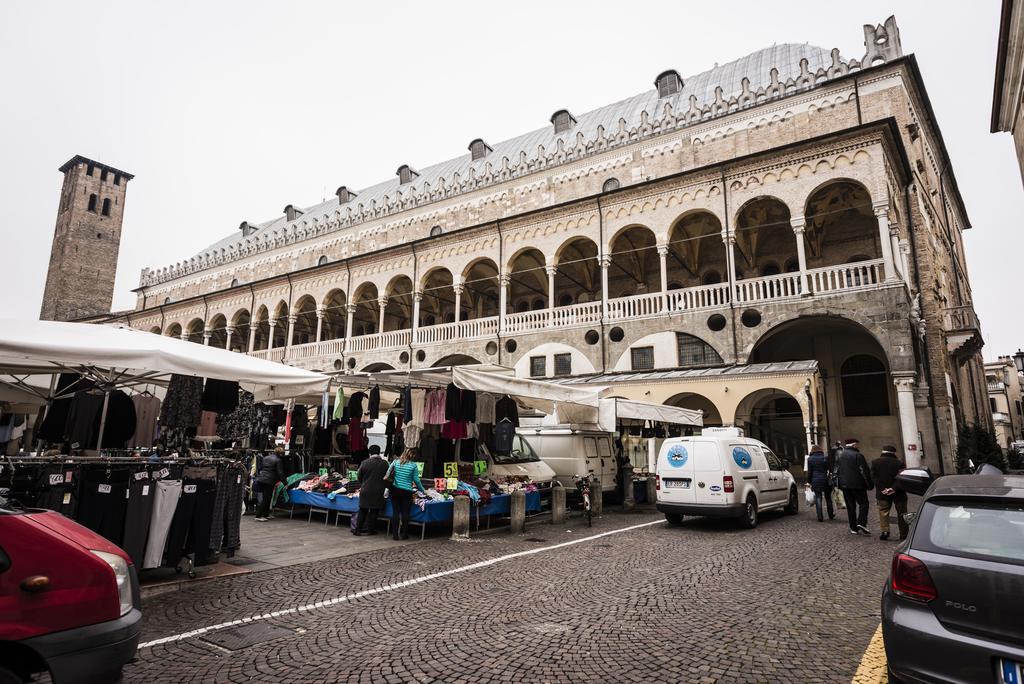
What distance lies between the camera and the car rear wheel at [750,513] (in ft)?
34.9

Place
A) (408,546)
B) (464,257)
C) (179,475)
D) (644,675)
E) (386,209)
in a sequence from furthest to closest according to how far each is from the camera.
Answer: (386,209) < (464,257) < (408,546) < (179,475) < (644,675)

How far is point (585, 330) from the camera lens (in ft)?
73.4

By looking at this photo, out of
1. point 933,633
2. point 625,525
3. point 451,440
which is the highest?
point 451,440

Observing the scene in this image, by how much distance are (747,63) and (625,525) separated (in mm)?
26391

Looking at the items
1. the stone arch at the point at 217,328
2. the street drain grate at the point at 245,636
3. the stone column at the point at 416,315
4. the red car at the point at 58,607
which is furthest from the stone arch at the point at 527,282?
the red car at the point at 58,607

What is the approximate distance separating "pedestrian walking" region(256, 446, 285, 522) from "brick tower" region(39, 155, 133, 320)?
167ft

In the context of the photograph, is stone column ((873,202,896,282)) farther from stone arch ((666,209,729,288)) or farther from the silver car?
the silver car

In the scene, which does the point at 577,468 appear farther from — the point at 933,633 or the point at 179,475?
the point at 933,633

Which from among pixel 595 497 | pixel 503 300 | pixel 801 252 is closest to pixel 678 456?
pixel 595 497

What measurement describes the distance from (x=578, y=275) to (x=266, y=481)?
19.9 metres

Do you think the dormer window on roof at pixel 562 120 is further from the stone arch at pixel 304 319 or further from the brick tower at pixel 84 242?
the brick tower at pixel 84 242

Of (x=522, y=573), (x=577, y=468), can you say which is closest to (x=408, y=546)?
(x=522, y=573)

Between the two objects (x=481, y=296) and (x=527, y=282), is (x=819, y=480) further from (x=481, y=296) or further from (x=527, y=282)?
(x=481, y=296)

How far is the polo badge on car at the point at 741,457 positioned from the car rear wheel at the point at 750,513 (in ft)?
2.03
